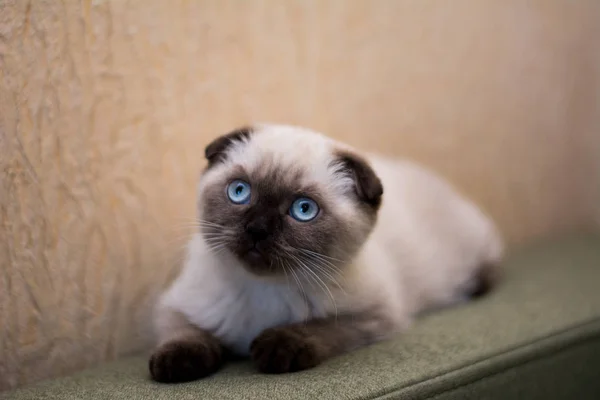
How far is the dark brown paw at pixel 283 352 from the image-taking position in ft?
4.48

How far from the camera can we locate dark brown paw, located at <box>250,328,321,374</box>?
1365 mm

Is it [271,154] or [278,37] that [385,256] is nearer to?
[271,154]

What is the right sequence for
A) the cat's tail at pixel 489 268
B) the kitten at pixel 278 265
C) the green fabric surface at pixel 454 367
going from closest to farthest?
the green fabric surface at pixel 454 367 → the kitten at pixel 278 265 → the cat's tail at pixel 489 268

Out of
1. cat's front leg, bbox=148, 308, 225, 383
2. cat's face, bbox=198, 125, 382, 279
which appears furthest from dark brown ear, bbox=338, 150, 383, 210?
cat's front leg, bbox=148, 308, 225, 383

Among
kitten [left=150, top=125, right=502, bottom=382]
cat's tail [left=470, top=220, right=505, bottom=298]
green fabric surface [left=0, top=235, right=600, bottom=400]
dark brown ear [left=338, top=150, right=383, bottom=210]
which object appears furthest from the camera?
cat's tail [left=470, top=220, right=505, bottom=298]

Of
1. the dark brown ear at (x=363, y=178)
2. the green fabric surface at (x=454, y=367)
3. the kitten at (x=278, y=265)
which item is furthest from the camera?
the dark brown ear at (x=363, y=178)

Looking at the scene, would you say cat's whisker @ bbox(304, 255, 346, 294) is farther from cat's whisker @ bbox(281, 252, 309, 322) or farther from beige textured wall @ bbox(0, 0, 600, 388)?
beige textured wall @ bbox(0, 0, 600, 388)

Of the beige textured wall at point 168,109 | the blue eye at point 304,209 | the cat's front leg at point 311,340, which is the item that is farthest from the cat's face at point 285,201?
the beige textured wall at point 168,109

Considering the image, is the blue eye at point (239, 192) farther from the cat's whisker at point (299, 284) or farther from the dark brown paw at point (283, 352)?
the dark brown paw at point (283, 352)

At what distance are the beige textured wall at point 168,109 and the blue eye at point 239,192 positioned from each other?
0.45 metres

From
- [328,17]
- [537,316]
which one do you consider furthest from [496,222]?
[328,17]

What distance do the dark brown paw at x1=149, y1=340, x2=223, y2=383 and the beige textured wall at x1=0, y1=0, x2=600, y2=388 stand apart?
0.44 metres

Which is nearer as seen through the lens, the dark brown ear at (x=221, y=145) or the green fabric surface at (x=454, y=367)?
the green fabric surface at (x=454, y=367)

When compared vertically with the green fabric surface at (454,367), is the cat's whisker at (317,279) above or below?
above
